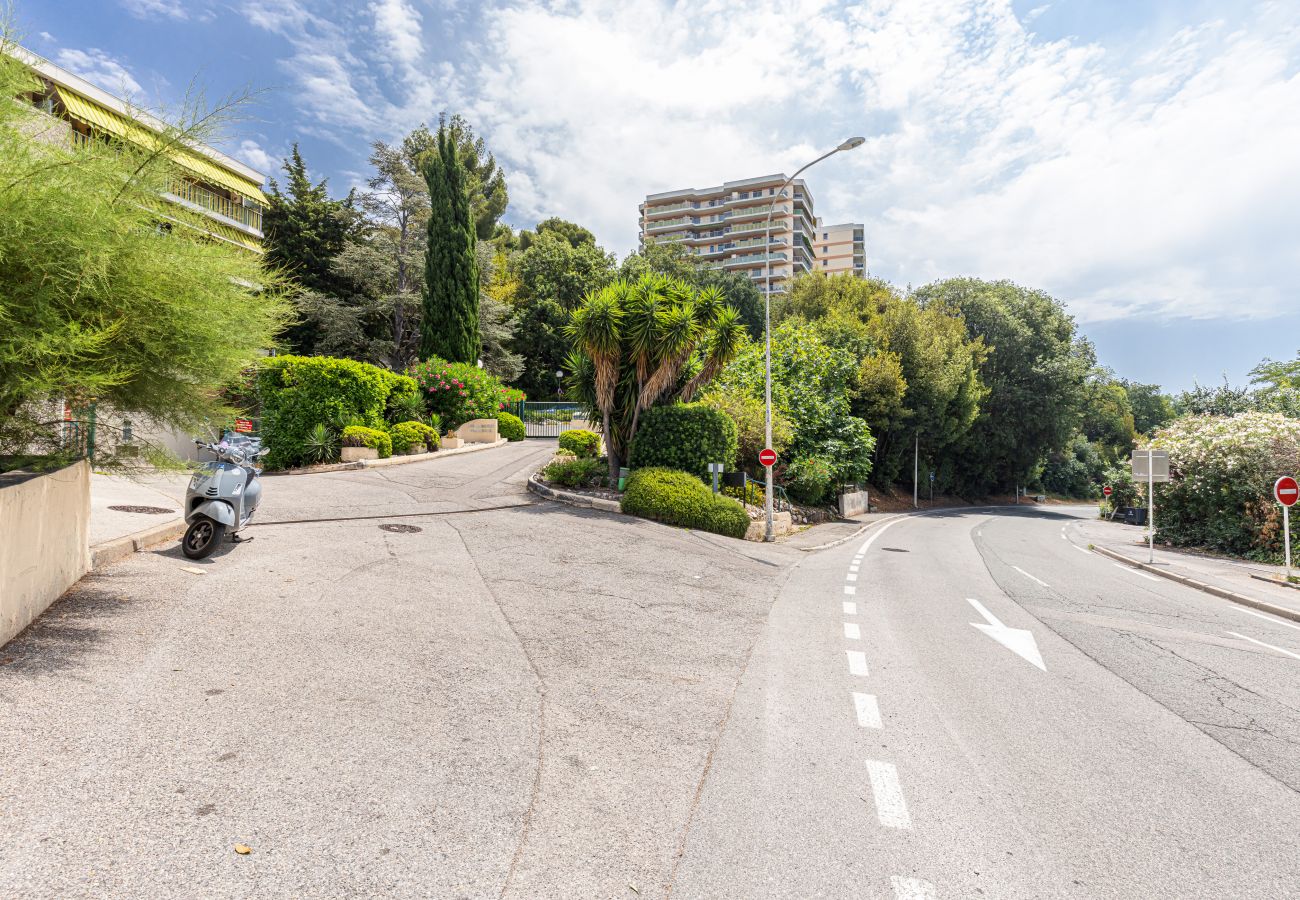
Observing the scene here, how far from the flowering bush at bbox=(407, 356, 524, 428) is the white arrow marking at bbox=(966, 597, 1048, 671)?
21.5m

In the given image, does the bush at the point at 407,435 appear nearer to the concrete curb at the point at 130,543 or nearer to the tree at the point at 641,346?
the tree at the point at 641,346

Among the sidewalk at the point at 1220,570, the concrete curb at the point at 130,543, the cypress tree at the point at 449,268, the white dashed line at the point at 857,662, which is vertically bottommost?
the sidewalk at the point at 1220,570

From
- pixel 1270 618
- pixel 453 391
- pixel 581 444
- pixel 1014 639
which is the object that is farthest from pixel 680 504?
pixel 453 391

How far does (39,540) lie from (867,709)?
259 inches

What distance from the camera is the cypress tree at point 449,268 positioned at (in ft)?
101

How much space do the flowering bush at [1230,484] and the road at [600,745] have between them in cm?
1481

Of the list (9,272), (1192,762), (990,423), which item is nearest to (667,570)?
(1192,762)

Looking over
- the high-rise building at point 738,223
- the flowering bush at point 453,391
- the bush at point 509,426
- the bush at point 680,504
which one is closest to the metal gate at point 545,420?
the bush at point 509,426

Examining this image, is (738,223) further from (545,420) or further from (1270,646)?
(1270,646)

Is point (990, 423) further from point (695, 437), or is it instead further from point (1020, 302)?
point (695, 437)

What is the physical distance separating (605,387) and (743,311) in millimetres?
40548

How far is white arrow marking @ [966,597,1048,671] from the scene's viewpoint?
258 inches

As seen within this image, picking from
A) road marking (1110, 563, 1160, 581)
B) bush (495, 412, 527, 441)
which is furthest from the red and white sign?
bush (495, 412, 527, 441)

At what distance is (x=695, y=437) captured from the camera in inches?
653
